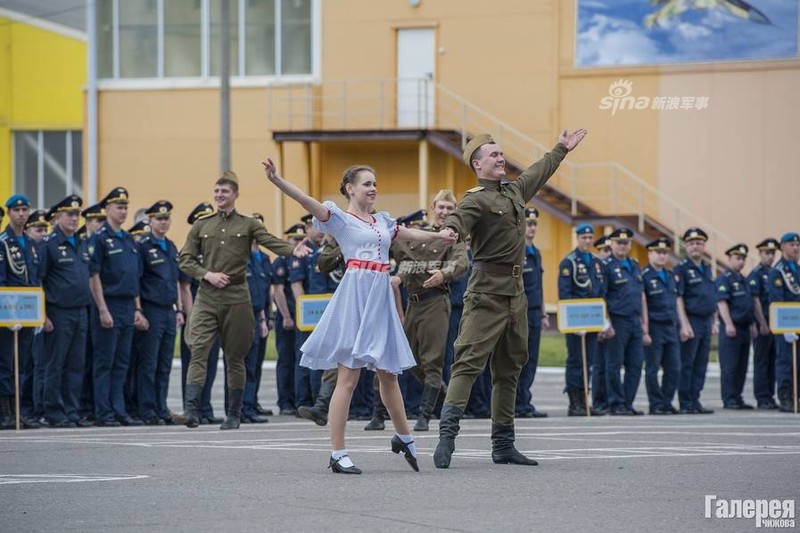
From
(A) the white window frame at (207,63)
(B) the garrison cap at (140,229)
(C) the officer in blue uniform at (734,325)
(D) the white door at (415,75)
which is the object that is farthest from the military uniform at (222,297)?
(A) the white window frame at (207,63)

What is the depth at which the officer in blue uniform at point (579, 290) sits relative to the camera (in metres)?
17.6

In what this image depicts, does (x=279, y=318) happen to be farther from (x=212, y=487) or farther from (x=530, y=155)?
(x=530, y=155)

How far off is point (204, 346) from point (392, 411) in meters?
4.10

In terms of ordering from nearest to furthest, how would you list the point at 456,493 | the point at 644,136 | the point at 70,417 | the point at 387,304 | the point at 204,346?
the point at 456,493, the point at 387,304, the point at 204,346, the point at 70,417, the point at 644,136

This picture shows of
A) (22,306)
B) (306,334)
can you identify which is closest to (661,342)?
(306,334)

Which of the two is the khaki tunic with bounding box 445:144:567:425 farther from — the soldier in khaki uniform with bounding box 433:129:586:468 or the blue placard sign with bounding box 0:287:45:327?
the blue placard sign with bounding box 0:287:45:327

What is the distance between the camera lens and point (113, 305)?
51.7 ft

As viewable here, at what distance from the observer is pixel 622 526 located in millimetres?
7789

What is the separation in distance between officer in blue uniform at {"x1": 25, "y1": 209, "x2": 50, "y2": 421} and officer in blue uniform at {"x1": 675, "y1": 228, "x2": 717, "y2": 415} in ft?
24.7

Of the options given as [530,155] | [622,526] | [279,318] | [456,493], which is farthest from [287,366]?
[530,155]

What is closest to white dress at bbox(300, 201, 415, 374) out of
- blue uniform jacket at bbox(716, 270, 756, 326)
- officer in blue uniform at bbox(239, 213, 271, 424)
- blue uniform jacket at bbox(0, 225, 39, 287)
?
blue uniform jacket at bbox(0, 225, 39, 287)

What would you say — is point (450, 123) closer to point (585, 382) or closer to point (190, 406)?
point (585, 382)

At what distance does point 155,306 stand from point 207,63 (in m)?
20.4

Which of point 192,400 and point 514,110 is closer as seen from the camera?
point 192,400
